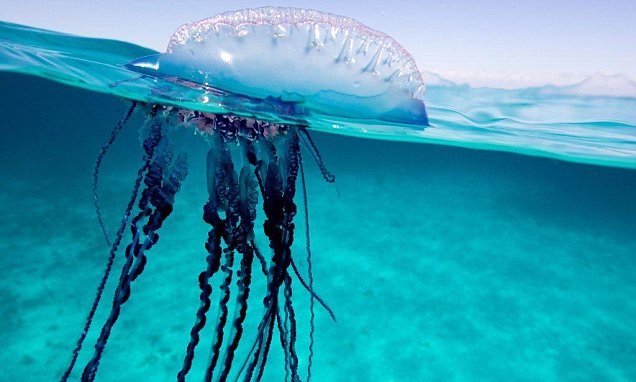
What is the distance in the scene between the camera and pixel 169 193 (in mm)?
2082

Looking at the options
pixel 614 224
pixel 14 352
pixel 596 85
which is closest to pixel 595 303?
pixel 596 85

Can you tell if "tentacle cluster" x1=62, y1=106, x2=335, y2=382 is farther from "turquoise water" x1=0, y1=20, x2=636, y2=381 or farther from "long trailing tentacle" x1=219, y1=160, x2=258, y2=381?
"turquoise water" x1=0, y1=20, x2=636, y2=381

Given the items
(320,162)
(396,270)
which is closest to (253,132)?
(320,162)

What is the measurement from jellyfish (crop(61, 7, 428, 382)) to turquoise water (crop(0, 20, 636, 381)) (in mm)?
899

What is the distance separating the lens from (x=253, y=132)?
2.34m

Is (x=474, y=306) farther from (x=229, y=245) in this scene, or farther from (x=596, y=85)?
(x=229, y=245)

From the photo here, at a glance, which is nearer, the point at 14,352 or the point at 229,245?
the point at 229,245

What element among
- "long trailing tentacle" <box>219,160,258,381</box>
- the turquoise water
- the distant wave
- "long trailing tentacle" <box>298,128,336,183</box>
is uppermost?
the distant wave

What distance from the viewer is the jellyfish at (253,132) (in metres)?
1.95

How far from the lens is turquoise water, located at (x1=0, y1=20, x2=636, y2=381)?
552 centimetres

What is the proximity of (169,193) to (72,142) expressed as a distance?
2166 cm

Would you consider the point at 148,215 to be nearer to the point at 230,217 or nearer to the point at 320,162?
the point at 230,217

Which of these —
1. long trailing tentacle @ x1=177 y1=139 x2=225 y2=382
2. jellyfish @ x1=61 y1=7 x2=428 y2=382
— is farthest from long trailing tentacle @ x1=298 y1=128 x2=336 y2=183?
long trailing tentacle @ x1=177 y1=139 x2=225 y2=382

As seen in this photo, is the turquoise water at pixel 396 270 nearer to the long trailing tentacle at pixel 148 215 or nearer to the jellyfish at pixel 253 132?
the jellyfish at pixel 253 132
